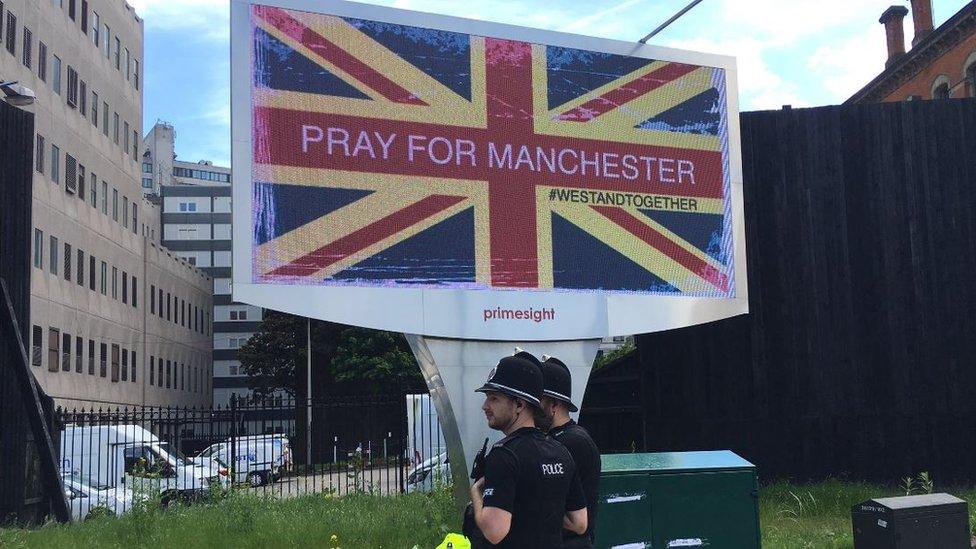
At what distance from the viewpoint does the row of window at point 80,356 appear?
4136cm

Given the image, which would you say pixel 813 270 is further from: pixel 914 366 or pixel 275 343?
pixel 275 343

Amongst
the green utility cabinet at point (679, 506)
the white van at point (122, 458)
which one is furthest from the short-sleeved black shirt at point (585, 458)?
the white van at point (122, 458)

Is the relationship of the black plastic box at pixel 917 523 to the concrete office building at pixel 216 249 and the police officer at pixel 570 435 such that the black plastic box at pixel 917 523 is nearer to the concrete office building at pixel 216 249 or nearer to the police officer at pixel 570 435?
the police officer at pixel 570 435

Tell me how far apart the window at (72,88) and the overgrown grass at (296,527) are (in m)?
34.8

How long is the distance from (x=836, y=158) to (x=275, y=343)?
4597cm

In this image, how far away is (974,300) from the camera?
1967 centimetres

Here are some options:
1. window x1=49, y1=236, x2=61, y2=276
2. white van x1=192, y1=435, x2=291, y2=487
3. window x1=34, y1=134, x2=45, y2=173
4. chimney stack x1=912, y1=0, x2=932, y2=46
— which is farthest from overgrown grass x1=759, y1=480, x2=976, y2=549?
chimney stack x1=912, y1=0, x2=932, y2=46

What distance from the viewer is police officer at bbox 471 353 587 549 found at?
4730 mm

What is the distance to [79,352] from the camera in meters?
46.7

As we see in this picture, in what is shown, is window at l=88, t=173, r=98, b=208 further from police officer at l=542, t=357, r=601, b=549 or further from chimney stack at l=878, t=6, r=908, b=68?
police officer at l=542, t=357, r=601, b=549

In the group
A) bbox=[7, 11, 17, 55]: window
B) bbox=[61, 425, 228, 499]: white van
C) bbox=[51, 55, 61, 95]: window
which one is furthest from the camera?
bbox=[51, 55, 61, 95]: window

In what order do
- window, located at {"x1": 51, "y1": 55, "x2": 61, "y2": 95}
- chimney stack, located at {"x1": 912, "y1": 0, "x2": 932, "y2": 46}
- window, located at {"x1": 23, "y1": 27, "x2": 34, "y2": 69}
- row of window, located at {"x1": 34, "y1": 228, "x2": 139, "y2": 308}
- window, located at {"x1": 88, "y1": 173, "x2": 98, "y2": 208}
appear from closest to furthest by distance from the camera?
window, located at {"x1": 23, "y1": 27, "x2": 34, "y2": 69}, row of window, located at {"x1": 34, "y1": 228, "x2": 139, "y2": 308}, window, located at {"x1": 51, "y1": 55, "x2": 61, "y2": 95}, window, located at {"x1": 88, "y1": 173, "x2": 98, "y2": 208}, chimney stack, located at {"x1": 912, "y1": 0, "x2": 932, "y2": 46}

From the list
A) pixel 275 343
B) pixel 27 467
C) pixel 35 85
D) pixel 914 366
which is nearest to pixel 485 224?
pixel 27 467

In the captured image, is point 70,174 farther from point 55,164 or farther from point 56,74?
point 56,74
